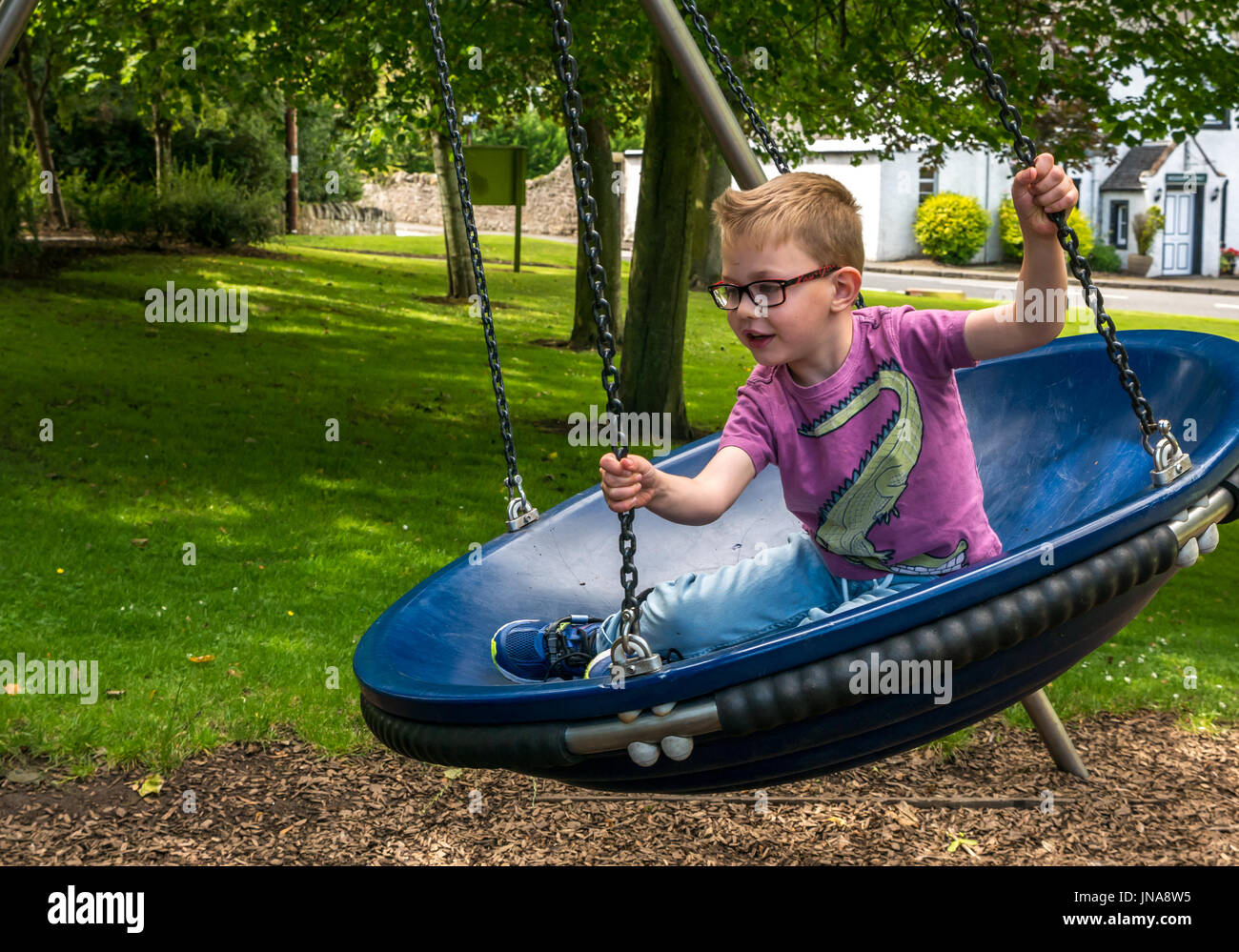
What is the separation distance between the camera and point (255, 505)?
6.64 meters

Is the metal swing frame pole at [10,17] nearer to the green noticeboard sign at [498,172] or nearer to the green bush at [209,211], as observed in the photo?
the green noticeboard sign at [498,172]

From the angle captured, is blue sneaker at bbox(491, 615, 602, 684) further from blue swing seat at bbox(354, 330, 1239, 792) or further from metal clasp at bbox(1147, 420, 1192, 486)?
metal clasp at bbox(1147, 420, 1192, 486)

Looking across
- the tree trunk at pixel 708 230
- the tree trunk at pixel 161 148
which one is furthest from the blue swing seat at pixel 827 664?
the tree trunk at pixel 161 148

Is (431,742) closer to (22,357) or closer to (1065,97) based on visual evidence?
(1065,97)

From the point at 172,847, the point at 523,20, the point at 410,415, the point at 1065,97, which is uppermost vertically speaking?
the point at 523,20

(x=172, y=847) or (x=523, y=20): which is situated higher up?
(x=523, y=20)

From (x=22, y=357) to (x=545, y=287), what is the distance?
411 inches

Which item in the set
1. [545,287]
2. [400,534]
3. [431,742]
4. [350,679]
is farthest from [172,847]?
[545,287]

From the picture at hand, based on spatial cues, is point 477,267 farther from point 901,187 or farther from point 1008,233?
point 901,187

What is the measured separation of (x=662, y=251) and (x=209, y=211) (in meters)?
11.1

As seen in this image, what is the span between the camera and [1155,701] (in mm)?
4777

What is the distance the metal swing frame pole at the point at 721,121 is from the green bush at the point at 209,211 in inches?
582

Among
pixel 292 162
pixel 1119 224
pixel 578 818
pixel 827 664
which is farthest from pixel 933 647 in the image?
pixel 1119 224

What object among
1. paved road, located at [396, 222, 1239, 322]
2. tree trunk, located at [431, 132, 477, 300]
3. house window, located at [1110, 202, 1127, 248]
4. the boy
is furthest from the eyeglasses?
house window, located at [1110, 202, 1127, 248]
